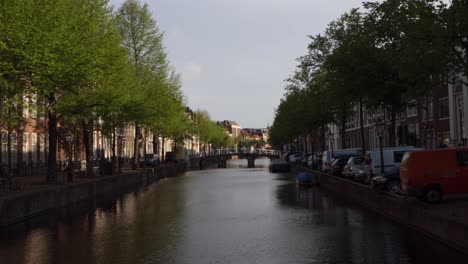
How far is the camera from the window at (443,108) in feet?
153

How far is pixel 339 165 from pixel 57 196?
21.0 meters

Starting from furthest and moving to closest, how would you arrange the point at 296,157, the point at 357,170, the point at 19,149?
the point at 296,157, the point at 19,149, the point at 357,170

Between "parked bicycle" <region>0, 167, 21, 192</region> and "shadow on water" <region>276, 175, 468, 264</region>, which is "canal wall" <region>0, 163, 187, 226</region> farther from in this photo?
"shadow on water" <region>276, 175, 468, 264</region>

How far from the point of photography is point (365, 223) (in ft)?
67.9

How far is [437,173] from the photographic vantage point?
20.4 meters

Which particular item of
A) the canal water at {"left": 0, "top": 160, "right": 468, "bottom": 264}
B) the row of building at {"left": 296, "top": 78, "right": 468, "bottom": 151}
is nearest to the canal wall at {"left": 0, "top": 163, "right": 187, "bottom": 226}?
the canal water at {"left": 0, "top": 160, "right": 468, "bottom": 264}

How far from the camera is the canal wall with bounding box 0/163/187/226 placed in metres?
23.1

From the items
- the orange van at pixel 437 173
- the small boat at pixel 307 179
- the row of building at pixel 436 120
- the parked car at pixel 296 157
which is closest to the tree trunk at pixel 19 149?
the small boat at pixel 307 179

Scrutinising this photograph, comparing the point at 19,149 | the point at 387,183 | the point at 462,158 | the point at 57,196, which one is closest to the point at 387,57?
the point at 387,183

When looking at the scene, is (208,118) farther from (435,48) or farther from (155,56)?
(435,48)

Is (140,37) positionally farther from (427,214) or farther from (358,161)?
(427,214)

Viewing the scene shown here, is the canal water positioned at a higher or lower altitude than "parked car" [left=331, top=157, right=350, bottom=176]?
lower

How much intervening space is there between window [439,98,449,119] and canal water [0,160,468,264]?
20.7 meters

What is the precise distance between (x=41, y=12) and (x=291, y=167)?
183ft
